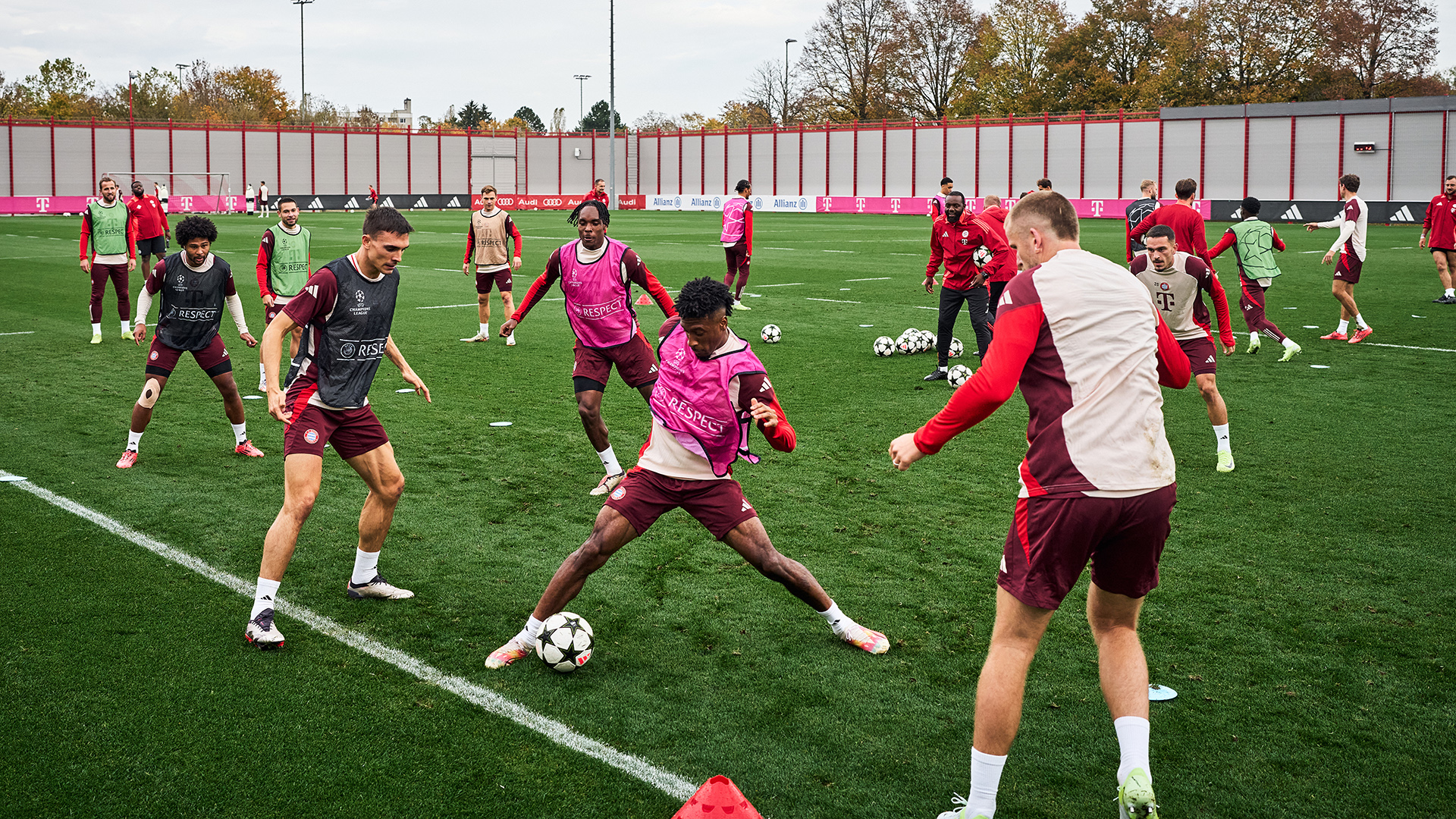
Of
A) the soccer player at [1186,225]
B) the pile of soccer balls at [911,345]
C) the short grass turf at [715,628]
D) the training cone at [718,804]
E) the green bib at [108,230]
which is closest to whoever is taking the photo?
the training cone at [718,804]

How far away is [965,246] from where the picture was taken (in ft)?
42.2

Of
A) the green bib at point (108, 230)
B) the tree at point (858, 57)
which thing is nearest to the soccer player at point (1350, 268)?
the green bib at point (108, 230)

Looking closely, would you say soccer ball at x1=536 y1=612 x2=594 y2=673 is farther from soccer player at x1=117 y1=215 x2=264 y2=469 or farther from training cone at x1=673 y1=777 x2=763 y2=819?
soccer player at x1=117 y1=215 x2=264 y2=469

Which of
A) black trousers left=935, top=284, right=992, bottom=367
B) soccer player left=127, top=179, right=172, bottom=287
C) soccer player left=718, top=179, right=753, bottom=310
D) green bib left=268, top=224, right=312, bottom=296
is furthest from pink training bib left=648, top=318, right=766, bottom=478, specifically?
soccer player left=127, top=179, right=172, bottom=287

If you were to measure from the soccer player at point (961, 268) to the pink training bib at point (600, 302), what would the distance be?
16.8 ft

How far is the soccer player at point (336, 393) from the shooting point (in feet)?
18.5

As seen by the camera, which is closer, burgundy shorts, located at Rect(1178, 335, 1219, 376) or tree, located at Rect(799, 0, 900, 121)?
burgundy shorts, located at Rect(1178, 335, 1219, 376)

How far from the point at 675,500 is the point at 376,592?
2.04 meters

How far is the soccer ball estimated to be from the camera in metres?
5.27

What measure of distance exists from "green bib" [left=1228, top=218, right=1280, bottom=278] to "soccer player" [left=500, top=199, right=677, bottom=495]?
9301mm

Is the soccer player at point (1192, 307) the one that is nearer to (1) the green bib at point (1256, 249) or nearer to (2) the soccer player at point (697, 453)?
(2) the soccer player at point (697, 453)

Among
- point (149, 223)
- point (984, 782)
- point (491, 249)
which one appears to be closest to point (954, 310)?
point (491, 249)

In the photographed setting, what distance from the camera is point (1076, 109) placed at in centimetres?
6756

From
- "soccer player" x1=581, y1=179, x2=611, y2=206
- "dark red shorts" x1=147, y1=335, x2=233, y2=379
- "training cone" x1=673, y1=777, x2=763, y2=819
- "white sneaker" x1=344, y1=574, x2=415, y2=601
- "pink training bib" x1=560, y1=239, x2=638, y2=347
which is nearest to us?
"training cone" x1=673, y1=777, x2=763, y2=819
